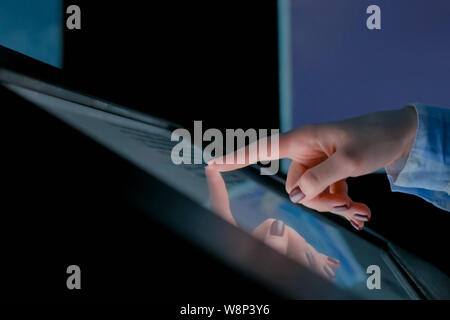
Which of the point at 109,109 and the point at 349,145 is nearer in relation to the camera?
the point at 349,145

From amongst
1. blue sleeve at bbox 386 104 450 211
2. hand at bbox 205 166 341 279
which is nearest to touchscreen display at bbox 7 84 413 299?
hand at bbox 205 166 341 279

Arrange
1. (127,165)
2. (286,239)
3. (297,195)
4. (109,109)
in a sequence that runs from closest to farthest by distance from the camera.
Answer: (127,165)
(286,239)
(297,195)
(109,109)

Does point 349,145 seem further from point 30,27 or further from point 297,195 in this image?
point 30,27

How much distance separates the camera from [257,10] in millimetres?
1440

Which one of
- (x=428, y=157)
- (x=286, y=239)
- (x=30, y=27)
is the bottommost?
(x=286, y=239)

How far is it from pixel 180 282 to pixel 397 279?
420mm

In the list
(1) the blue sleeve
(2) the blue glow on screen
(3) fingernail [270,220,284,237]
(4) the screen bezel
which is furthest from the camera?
(2) the blue glow on screen

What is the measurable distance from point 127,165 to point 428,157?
0.50m

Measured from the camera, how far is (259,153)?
61cm

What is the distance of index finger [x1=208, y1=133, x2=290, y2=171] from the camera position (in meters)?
0.58

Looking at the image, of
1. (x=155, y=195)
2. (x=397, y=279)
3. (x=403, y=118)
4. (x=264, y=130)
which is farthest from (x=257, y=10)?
(x=155, y=195)

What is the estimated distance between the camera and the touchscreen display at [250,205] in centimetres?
35

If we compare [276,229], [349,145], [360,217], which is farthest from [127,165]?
[360,217]

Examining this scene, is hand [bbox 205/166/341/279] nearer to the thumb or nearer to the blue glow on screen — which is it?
the thumb
